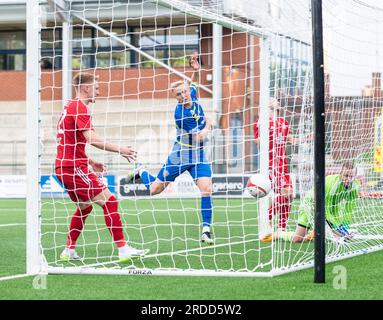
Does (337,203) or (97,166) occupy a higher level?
(97,166)

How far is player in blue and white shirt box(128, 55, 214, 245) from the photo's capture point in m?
9.55

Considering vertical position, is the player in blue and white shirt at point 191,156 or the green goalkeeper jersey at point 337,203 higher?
the player in blue and white shirt at point 191,156

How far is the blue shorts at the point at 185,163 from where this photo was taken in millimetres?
9758

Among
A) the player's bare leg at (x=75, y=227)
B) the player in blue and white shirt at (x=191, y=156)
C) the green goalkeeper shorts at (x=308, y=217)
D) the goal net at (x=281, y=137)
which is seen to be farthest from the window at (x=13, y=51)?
the player's bare leg at (x=75, y=227)

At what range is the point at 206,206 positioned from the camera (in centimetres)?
964

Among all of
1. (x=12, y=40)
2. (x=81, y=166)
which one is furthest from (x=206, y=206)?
(x=12, y=40)

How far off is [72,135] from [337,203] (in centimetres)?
342

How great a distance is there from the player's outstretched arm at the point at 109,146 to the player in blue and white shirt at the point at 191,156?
209 centimetres

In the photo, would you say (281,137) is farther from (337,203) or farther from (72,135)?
(72,135)

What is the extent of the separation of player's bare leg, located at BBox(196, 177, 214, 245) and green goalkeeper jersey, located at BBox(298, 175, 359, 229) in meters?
1.10

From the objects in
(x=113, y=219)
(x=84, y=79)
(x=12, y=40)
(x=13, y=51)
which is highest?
(x=12, y=40)

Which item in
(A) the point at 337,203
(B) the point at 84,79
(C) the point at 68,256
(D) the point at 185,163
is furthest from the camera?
(D) the point at 185,163

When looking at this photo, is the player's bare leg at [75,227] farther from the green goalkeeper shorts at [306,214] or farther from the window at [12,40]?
the window at [12,40]

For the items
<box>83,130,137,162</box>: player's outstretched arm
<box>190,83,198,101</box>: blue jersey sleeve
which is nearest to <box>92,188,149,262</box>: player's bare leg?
<box>83,130,137,162</box>: player's outstretched arm
